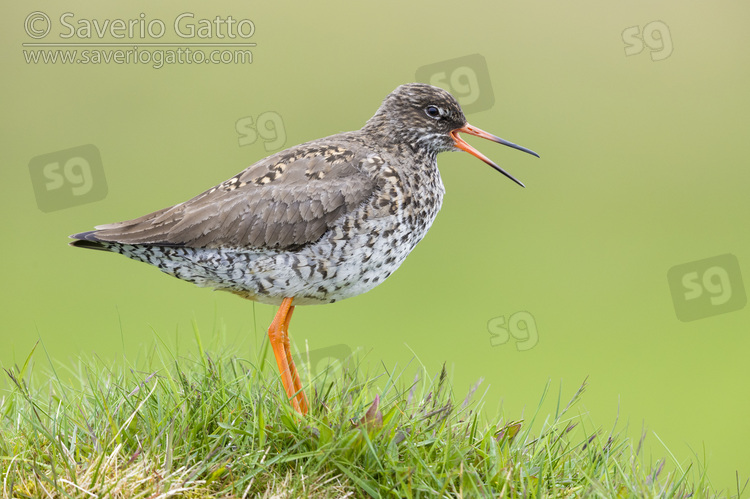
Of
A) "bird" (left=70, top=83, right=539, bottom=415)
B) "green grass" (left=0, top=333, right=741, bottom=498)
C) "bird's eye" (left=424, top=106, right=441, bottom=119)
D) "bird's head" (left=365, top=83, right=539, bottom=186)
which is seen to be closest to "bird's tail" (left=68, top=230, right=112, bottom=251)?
"bird" (left=70, top=83, right=539, bottom=415)

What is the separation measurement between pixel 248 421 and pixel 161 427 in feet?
1.46

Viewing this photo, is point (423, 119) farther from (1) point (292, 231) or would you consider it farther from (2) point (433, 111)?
(1) point (292, 231)

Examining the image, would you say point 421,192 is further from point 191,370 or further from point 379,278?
point 191,370

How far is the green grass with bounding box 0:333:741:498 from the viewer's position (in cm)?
357

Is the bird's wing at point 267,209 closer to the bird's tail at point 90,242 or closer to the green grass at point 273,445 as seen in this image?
the bird's tail at point 90,242

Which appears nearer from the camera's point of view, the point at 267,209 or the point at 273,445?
the point at 273,445

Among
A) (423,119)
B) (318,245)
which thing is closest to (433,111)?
(423,119)

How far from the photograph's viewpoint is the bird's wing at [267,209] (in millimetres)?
4668

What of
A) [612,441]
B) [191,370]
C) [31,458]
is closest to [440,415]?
[612,441]

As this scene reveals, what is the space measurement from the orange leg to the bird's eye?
1.68 metres

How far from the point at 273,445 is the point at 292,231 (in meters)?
1.38

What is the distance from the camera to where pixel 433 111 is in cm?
532

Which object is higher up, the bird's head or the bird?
the bird's head

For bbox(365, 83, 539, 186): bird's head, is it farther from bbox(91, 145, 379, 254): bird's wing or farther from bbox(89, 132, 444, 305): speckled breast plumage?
bbox(91, 145, 379, 254): bird's wing
